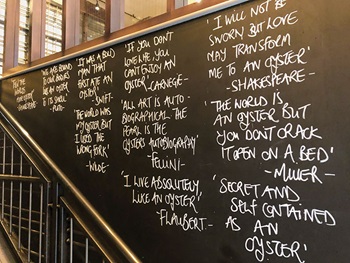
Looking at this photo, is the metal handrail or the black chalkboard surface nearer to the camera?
the black chalkboard surface

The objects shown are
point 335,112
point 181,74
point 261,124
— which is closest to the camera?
point 335,112

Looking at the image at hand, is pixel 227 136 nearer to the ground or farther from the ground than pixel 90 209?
farther from the ground

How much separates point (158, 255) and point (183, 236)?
0.23m

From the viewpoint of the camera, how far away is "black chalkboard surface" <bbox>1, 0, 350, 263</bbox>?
1403 mm

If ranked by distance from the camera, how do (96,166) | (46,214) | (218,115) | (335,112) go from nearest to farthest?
(335,112)
(218,115)
(46,214)
(96,166)

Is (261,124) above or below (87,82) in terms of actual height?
below

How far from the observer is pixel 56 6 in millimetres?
3951

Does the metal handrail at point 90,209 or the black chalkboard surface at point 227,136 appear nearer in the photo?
the black chalkboard surface at point 227,136

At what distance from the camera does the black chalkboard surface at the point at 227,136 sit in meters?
1.40

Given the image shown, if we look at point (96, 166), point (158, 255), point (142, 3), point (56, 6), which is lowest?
point (158, 255)

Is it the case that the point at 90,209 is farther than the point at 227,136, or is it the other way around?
the point at 90,209

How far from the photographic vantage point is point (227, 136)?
1.71m

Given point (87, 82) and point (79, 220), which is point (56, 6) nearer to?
point (87, 82)

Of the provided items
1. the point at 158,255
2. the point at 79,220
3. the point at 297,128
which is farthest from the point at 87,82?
the point at 297,128
